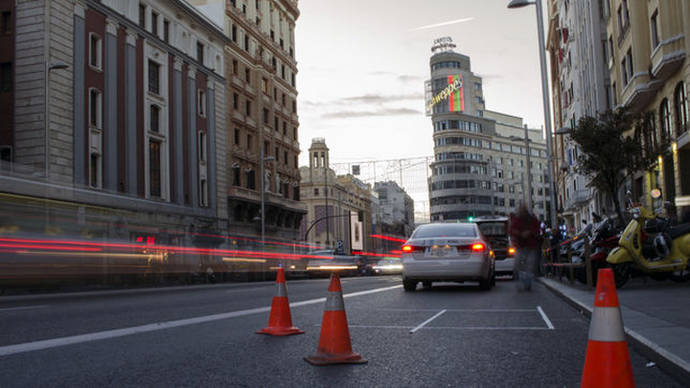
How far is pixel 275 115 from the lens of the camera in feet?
197

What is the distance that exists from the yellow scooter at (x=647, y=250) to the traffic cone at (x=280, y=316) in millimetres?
7802

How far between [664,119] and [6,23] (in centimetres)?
2938

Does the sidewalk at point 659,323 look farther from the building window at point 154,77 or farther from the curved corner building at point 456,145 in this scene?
the curved corner building at point 456,145

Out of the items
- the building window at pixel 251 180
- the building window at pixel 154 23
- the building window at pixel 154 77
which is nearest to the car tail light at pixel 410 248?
the building window at pixel 154 77

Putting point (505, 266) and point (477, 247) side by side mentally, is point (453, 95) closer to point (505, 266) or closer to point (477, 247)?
point (505, 266)

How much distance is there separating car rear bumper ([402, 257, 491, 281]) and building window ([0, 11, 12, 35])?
87.6ft

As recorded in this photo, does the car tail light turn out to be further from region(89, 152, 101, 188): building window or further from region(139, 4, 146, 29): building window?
region(139, 4, 146, 29): building window

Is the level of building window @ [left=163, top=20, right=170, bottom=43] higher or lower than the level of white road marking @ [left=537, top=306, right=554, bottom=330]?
higher

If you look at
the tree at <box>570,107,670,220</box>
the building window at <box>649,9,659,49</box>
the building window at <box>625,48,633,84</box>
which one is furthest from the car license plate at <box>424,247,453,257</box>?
the building window at <box>625,48,633,84</box>

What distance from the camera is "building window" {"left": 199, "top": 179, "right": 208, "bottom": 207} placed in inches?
1814

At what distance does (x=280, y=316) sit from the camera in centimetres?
696

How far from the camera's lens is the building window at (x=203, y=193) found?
46069mm

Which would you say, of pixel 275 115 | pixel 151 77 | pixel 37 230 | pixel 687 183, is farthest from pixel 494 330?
pixel 275 115

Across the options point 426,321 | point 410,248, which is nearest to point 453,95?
point 410,248
